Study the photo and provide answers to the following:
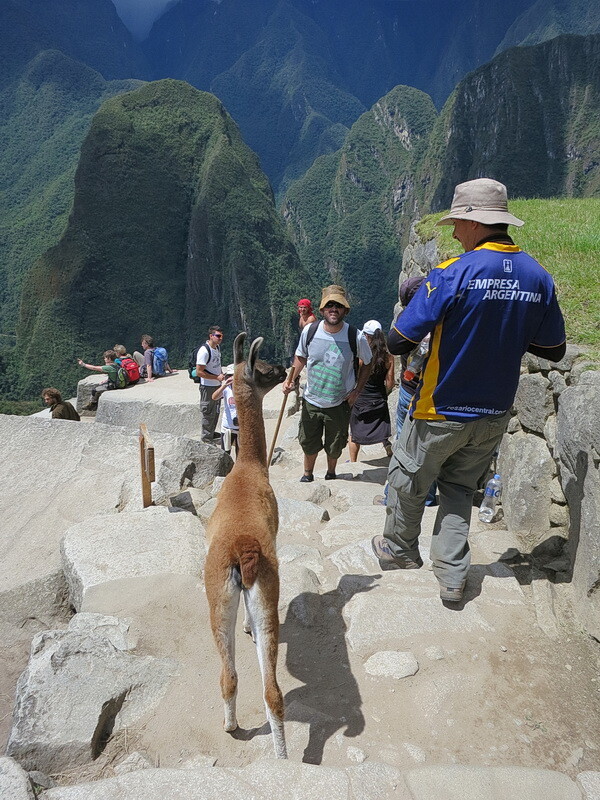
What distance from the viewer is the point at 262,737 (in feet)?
8.26

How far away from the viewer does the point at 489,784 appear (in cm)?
205

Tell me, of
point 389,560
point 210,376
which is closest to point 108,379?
point 210,376

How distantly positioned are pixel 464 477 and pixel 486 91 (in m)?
101

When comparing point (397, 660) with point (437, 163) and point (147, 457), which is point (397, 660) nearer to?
point (147, 457)

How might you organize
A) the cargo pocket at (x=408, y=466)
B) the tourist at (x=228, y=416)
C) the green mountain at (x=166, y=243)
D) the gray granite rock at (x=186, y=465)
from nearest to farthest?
the cargo pocket at (x=408, y=466), the gray granite rock at (x=186, y=465), the tourist at (x=228, y=416), the green mountain at (x=166, y=243)

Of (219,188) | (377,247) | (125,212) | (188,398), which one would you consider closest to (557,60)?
(377,247)

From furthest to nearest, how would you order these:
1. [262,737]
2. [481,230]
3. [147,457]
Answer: [147,457] → [481,230] → [262,737]

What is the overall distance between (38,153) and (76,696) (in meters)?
162

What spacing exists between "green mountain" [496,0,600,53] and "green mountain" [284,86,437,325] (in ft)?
177

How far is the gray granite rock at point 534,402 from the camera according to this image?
3787mm

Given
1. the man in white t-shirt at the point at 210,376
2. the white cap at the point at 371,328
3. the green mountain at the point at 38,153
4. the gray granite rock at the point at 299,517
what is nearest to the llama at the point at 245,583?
the gray granite rock at the point at 299,517

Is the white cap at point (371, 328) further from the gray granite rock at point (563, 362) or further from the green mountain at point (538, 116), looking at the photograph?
the green mountain at point (538, 116)

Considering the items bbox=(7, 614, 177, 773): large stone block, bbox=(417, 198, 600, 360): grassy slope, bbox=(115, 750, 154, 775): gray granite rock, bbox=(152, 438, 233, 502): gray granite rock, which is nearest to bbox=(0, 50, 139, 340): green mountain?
bbox=(417, 198, 600, 360): grassy slope

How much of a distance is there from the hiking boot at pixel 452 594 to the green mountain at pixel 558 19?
183m
